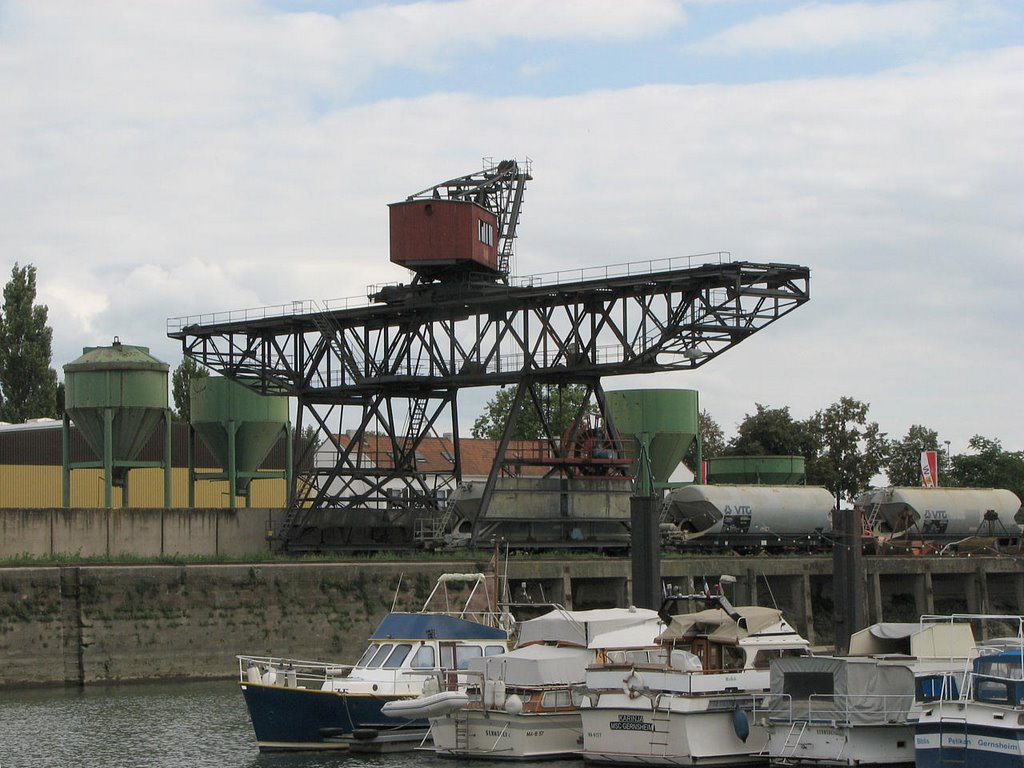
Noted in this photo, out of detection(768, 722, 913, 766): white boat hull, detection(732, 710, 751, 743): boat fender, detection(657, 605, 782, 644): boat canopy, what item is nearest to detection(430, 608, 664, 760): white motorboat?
detection(657, 605, 782, 644): boat canopy

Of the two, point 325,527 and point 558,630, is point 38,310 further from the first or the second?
point 558,630

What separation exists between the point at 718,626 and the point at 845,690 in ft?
13.8

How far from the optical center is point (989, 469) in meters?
138

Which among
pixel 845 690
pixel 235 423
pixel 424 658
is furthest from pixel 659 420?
pixel 845 690

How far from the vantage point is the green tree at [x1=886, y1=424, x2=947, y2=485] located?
124812mm

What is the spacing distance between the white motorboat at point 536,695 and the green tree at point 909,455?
293ft

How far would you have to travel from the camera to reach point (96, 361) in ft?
234

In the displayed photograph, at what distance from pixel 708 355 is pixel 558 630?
83.8ft

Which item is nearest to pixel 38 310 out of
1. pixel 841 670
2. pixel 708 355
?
pixel 708 355

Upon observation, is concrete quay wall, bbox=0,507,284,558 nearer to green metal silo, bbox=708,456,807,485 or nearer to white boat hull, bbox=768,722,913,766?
white boat hull, bbox=768,722,913,766

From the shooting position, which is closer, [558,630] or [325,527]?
[558,630]

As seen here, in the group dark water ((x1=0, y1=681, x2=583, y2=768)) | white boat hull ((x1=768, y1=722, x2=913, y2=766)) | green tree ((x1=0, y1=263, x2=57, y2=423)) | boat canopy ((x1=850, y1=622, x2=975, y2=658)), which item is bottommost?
dark water ((x1=0, y1=681, x2=583, y2=768))

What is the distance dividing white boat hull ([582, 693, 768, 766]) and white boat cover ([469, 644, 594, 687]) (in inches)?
75.8

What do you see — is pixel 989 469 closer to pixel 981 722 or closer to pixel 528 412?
pixel 528 412
